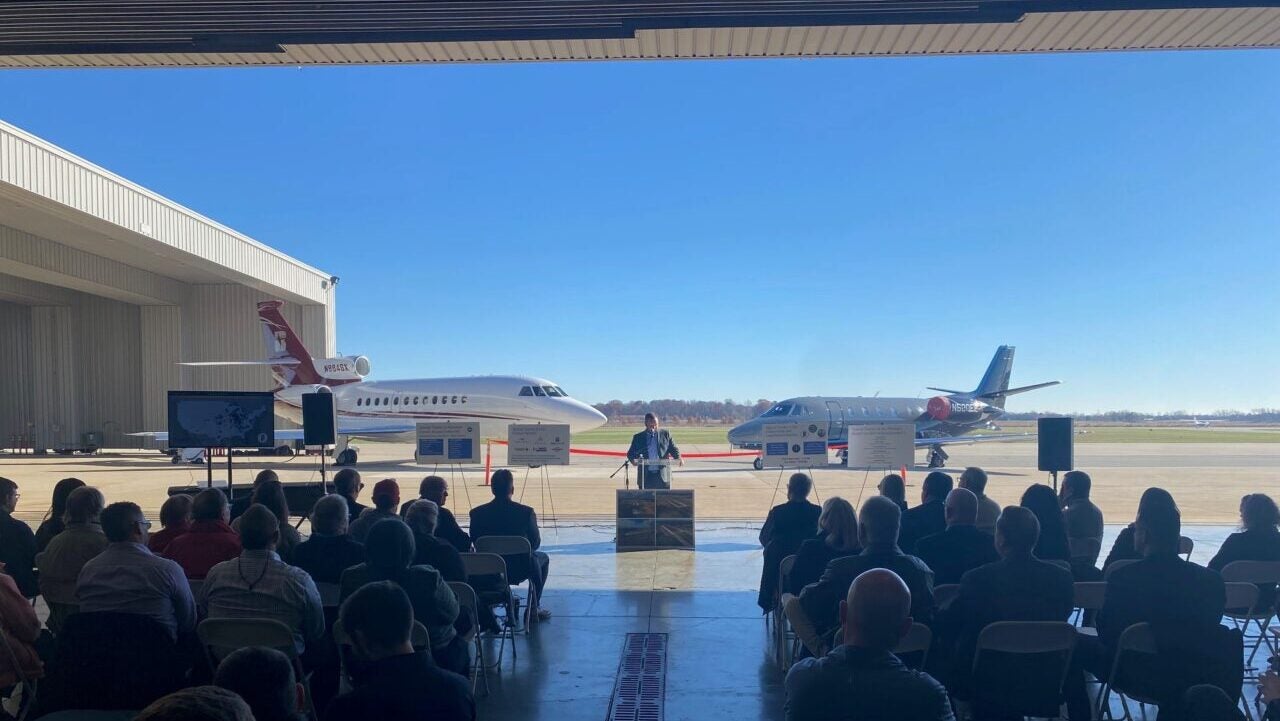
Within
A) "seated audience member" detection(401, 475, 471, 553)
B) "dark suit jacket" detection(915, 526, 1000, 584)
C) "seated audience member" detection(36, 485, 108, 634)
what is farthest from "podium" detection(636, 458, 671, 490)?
"seated audience member" detection(36, 485, 108, 634)

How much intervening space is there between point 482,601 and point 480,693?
70 cm

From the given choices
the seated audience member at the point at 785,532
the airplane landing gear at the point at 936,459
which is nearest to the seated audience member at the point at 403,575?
the seated audience member at the point at 785,532

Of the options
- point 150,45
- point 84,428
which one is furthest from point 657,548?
point 84,428

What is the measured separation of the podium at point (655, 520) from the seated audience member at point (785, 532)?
3803mm

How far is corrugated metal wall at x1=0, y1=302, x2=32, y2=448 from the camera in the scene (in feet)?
124

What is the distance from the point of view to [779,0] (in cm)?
646

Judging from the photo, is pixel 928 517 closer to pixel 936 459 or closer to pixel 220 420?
pixel 220 420

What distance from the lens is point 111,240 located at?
27453 millimetres

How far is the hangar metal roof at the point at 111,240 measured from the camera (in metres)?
20.6

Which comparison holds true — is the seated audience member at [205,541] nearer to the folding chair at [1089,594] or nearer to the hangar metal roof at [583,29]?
the hangar metal roof at [583,29]

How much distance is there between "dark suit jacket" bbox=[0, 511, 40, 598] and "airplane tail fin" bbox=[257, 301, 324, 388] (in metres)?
27.0

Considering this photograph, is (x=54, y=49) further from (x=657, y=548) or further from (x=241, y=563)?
(x=657, y=548)

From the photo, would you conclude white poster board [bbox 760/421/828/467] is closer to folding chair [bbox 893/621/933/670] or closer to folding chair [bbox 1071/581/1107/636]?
folding chair [bbox 1071/581/1107/636]

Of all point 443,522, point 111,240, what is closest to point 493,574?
point 443,522
